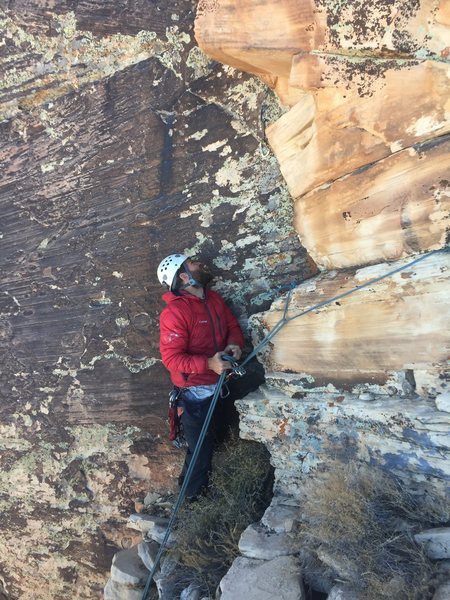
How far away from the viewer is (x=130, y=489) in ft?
18.3

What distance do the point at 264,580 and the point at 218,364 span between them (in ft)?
4.70

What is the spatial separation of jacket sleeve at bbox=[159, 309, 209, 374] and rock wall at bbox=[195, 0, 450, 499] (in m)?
0.63

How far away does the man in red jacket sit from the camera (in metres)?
4.19

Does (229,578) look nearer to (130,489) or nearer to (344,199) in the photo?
(130,489)

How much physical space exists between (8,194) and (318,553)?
13.9ft

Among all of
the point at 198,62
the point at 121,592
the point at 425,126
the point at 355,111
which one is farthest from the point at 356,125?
the point at 121,592

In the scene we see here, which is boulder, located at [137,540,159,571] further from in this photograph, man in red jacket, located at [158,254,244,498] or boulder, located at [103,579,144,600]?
man in red jacket, located at [158,254,244,498]

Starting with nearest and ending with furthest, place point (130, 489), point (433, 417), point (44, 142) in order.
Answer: point (433, 417) < point (44, 142) < point (130, 489)

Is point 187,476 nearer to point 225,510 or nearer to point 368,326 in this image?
point 225,510

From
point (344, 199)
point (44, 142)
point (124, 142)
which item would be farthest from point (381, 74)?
point (44, 142)

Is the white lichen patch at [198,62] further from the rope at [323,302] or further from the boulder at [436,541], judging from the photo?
the boulder at [436,541]

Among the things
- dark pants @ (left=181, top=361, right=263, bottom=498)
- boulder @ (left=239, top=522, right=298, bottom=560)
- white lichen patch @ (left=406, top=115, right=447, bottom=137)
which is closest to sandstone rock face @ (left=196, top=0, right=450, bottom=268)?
white lichen patch @ (left=406, top=115, right=447, bottom=137)

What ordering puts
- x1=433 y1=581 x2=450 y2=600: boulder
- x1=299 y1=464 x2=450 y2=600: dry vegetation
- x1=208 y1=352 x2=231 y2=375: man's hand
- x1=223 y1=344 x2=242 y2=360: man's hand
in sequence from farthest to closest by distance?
x1=223 y1=344 x2=242 y2=360: man's hand, x1=208 y1=352 x2=231 y2=375: man's hand, x1=299 y1=464 x2=450 y2=600: dry vegetation, x1=433 y1=581 x2=450 y2=600: boulder

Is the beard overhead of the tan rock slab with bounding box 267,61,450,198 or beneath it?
beneath
